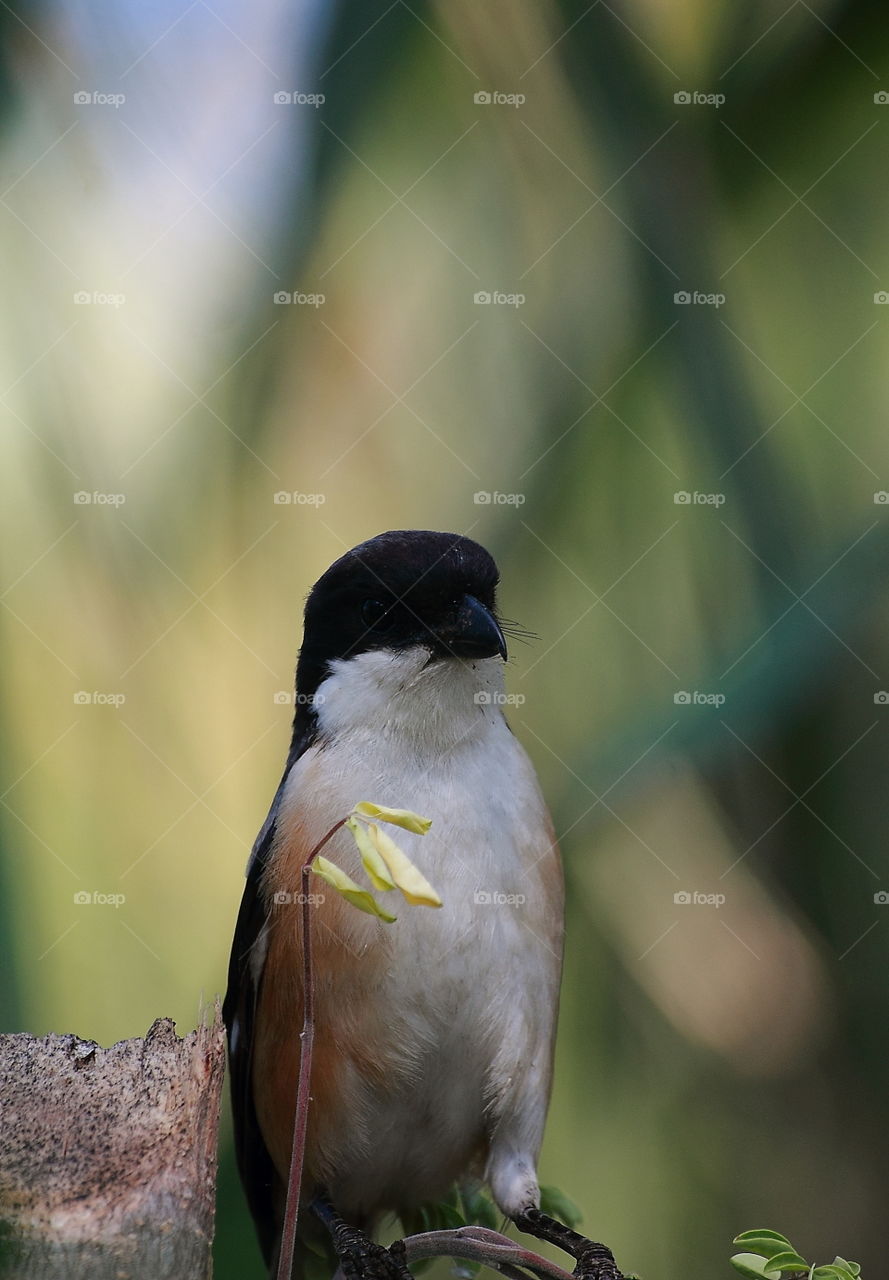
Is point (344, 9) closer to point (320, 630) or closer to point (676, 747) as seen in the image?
point (320, 630)

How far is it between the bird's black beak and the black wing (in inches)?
15.0

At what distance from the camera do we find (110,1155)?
129 centimetres

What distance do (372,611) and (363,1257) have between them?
1.14m

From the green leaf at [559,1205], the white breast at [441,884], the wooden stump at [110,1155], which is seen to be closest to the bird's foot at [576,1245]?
the green leaf at [559,1205]

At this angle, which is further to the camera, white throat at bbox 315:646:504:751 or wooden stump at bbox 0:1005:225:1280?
white throat at bbox 315:646:504:751

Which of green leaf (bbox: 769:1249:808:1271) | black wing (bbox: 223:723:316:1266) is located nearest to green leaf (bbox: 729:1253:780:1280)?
green leaf (bbox: 769:1249:808:1271)

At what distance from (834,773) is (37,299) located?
7.53 ft

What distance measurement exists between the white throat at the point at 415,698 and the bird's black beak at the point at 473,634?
46 mm

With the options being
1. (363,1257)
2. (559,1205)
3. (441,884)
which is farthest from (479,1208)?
(441,884)

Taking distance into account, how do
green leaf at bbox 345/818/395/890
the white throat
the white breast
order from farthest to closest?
the white throat, the white breast, green leaf at bbox 345/818/395/890

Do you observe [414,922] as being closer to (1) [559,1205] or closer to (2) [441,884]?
(2) [441,884]

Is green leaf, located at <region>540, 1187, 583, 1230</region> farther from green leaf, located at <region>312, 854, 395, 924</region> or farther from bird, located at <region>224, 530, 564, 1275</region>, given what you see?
green leaf, located at <region>312, 854, 395, 924</region>

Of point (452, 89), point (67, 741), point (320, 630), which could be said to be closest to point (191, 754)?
point (67, 741)

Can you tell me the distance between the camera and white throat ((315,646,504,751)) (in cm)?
226
